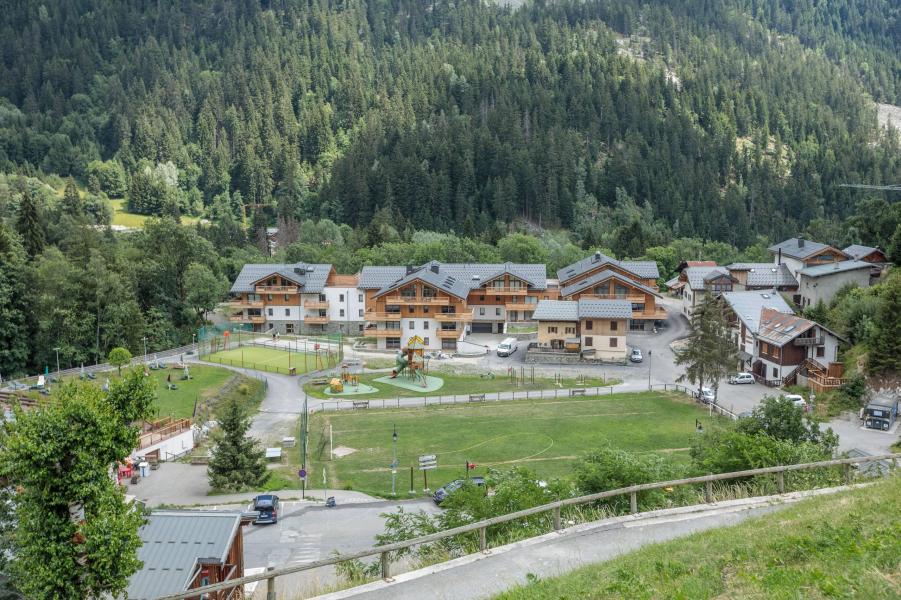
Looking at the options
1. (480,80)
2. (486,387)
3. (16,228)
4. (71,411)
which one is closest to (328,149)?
(480,80)

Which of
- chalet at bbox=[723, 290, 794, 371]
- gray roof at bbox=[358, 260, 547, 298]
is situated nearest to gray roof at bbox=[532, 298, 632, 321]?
chalet at bbox=[723, 290, 794, 371]

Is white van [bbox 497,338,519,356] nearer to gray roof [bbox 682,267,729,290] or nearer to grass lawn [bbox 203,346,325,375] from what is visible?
grass lawn [bbox 203,346,325,375]

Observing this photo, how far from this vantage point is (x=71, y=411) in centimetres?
1287

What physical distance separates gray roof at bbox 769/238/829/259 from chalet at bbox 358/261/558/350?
893 inches

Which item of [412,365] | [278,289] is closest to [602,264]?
[412,365]

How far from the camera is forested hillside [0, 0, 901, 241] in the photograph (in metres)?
127

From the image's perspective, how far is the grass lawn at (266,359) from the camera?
5869 cm

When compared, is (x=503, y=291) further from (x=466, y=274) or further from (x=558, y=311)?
(x=558, y=311)

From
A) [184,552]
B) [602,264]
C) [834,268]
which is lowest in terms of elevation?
[184,552]

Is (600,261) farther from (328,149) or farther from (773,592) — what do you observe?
(328,149)

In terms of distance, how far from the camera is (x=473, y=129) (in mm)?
141375

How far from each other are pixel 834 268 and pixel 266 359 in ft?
158

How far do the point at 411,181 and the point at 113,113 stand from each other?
89.1 metres

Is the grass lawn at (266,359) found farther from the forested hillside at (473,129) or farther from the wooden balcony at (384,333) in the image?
the forested hillside at (473,129)
